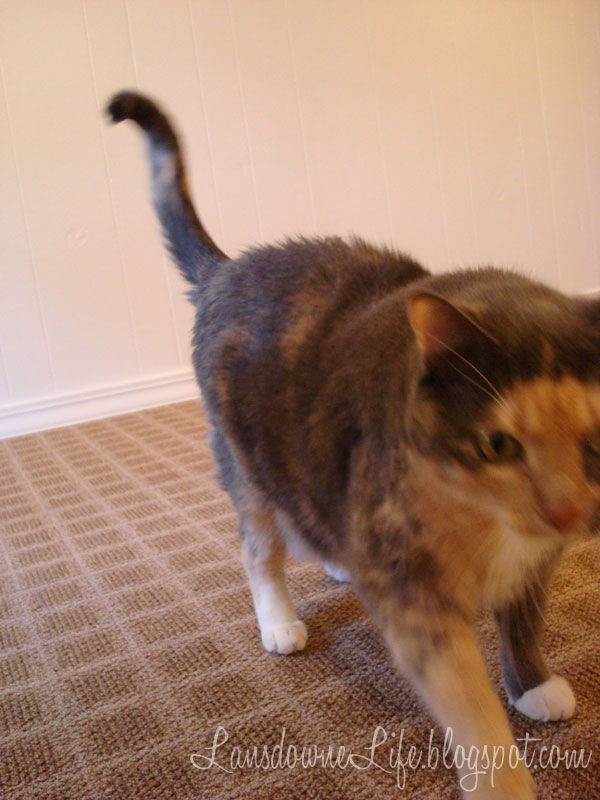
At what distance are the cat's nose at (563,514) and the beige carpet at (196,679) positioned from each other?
336 mm

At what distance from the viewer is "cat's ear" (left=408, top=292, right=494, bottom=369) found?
57 centimetres

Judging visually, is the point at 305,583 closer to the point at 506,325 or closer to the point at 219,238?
the point at 506,325

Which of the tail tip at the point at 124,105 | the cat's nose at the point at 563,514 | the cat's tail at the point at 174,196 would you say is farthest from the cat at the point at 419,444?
the tail tip at the point at 124,105

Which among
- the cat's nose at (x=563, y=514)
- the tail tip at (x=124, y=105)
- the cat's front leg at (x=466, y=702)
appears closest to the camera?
the cat's nose at (x=563, y=514)

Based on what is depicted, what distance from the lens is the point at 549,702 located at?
0.81 meters

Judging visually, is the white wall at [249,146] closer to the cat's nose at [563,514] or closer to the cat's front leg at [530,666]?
the cat's front leg at [530,666]

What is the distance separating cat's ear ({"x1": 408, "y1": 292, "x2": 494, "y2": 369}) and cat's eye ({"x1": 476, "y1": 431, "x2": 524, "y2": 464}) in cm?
7

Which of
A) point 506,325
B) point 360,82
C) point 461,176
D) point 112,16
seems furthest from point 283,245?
point 461,176

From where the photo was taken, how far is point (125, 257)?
2.74 metres

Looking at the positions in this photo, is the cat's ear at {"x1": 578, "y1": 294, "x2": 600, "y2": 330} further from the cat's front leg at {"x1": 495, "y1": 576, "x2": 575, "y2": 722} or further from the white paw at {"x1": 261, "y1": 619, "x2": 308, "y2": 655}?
the white paw at {"x1": 261, "y1": 619, "x2": 308, "y2": 655}

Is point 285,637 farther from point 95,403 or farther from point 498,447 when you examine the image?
point 95,403

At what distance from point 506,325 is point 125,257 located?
7.71 feet

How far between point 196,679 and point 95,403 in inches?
75.0

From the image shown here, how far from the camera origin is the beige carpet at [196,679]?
79cm
